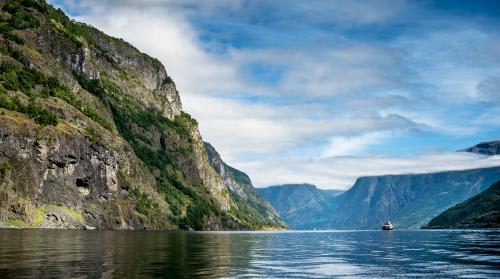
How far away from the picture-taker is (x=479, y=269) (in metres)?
53.8

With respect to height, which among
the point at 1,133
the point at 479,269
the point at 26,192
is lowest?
the point at 479,269

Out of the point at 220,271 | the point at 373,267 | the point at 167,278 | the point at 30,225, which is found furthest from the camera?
the point at 30,225

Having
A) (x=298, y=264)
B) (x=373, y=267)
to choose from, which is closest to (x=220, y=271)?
(x=298, y=264)

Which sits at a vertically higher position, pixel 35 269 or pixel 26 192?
pixel 26 192

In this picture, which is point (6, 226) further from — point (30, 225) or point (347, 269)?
point (347, 269)

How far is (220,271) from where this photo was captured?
50125 millimetres

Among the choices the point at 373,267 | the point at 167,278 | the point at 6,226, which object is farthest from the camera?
the point at 6,226

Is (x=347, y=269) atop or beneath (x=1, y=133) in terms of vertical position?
beneath

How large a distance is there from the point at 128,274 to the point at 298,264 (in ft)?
77.2

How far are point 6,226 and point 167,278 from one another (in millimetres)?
153038

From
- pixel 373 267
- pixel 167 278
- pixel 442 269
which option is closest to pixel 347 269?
pixel 373 267

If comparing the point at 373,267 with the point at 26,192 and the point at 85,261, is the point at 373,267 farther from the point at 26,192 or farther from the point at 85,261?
the point at 26,192

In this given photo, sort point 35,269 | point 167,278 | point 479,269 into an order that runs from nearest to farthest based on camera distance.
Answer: point 167,278 < point 35,269 < point 479,269

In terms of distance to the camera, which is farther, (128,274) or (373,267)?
(373,267)
